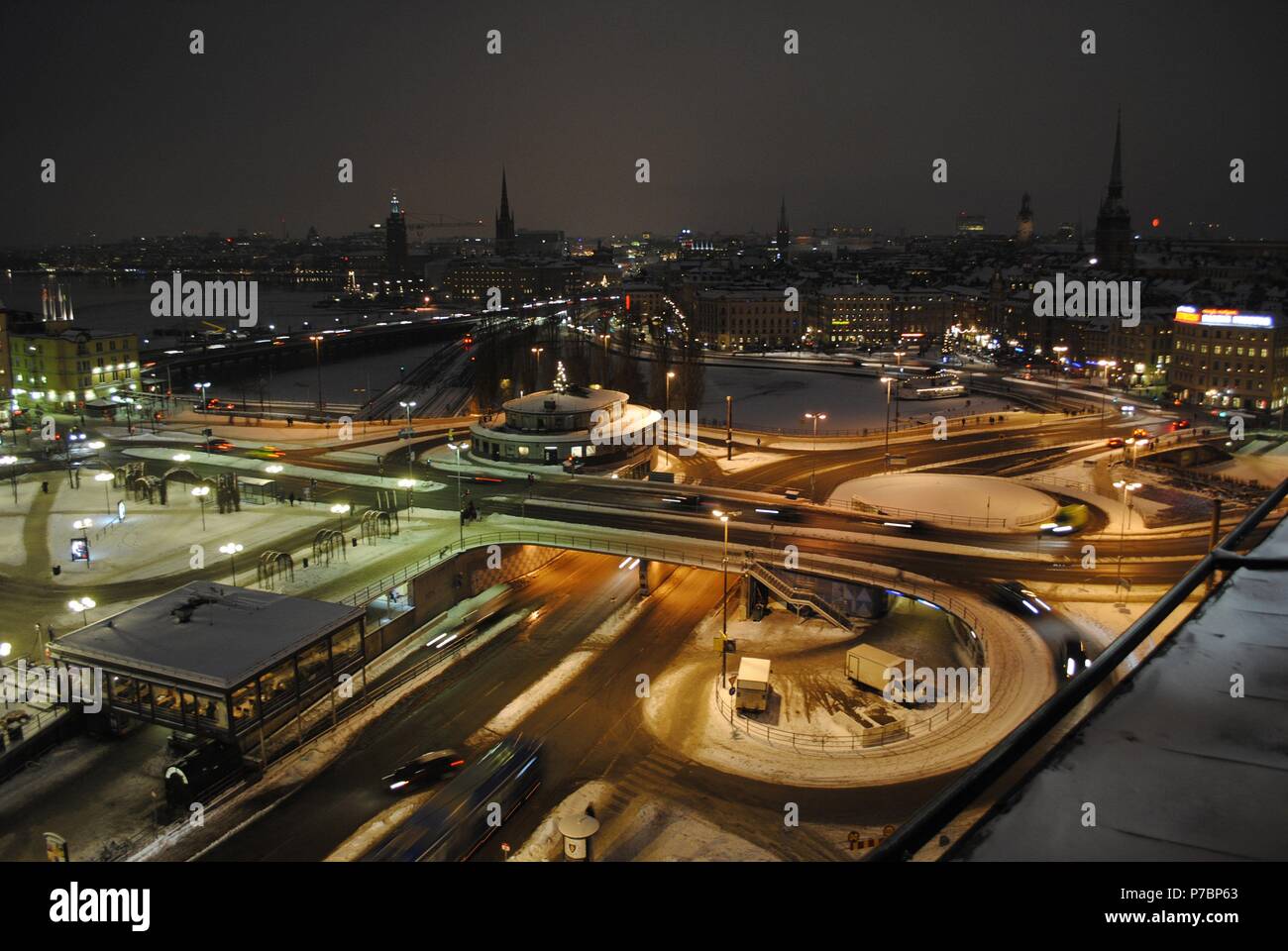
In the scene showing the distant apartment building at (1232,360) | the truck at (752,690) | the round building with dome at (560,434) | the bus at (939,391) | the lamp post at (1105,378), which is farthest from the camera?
the bus at (939,391)

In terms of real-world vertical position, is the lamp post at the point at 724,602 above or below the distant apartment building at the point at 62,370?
below

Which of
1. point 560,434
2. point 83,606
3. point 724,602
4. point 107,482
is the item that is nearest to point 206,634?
point 83,606

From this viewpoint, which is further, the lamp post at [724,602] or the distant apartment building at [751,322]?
the distant apartment building at [751,322]

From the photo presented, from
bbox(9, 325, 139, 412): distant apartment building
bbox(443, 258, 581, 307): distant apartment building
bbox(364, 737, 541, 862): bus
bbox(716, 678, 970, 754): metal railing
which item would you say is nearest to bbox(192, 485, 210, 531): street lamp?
bbox(364, 737, 541, 862): bus

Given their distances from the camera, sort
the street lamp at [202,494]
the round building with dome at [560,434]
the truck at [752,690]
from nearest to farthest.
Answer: the truck at [752,690] < the street lamp at [202,494] < the round building with dome at [560,434]

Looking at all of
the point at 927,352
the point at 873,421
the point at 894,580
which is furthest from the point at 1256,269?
the point at 894,580

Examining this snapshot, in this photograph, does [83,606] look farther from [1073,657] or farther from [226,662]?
[1073,657]

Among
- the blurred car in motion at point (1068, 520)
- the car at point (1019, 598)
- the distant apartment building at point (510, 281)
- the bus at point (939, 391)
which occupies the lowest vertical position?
the car at point (1019, 598)

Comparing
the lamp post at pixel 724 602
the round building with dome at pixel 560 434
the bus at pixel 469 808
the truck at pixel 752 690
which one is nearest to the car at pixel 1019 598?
the lamp post at pixel 724 602

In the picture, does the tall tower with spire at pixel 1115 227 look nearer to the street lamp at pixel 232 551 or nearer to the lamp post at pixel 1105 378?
the lamp post at pixel 1105 378
